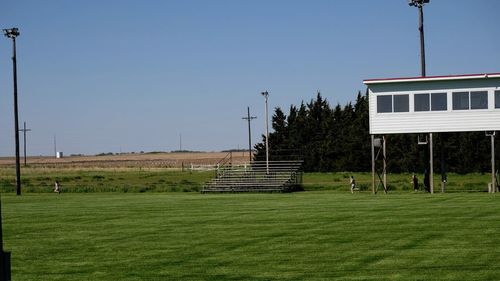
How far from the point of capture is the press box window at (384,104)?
4456 centimetres

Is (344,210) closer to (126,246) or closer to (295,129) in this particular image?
(126,246)

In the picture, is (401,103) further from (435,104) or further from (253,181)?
(253,181)

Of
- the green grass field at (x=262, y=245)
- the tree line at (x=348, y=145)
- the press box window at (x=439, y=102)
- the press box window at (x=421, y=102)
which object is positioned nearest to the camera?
the green grass field at (x=262, y=245)

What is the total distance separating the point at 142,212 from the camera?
2914 cm

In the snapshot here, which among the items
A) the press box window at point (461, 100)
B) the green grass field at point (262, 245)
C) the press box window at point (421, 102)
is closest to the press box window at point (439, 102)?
the press box window at point (421, 102)

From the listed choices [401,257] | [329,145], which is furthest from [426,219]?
[329,145]

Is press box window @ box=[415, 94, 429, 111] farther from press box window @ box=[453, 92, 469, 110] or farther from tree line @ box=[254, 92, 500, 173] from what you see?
tree line @ box=[254, 92, 500, 173]

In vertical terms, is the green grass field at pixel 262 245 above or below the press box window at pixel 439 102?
below

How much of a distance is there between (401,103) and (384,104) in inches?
38.4

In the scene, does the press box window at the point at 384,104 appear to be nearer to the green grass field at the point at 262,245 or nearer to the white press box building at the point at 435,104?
the white press box building at the point at 435,104

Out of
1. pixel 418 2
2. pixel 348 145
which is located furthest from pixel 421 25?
pixel 348 145

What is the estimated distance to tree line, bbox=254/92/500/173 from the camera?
68.1m

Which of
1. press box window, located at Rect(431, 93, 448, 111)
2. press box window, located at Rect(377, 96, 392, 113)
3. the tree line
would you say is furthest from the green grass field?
the tree line

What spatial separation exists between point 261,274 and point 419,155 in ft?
193
